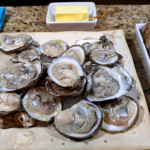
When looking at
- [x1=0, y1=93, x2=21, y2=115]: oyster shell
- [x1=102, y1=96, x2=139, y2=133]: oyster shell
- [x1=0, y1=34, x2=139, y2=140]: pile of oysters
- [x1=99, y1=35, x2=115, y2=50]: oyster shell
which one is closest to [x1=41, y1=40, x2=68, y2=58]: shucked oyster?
[x1=0, y1=34, x2=139, y2=140]: pile of oysters

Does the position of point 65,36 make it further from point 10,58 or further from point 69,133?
point 69,133

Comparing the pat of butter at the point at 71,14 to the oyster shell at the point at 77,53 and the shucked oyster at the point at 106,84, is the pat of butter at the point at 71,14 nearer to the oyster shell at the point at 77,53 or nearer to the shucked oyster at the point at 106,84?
the oyster shell at the point at 77,53

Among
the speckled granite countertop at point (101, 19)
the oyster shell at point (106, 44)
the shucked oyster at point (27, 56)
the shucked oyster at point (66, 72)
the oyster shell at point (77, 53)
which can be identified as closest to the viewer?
the shucked oyster at point (66, 72)

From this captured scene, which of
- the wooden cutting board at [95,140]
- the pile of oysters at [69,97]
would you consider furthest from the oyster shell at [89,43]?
the wooden cutting board at [95,140]

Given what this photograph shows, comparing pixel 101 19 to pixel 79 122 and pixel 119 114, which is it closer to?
pixel 119 114

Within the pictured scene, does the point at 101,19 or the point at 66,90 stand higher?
the point at 101,19

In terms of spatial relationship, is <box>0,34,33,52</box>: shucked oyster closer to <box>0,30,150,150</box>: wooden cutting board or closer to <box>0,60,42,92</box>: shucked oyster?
<box>0,60,42,92</box>: shucked oyster

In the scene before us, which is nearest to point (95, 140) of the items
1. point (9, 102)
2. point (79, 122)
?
point (79, 122)
